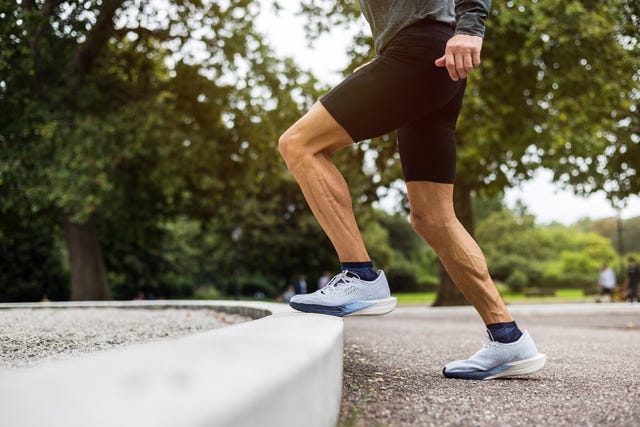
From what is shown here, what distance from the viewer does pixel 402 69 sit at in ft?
9.84

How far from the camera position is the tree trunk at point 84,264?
57.7 ft

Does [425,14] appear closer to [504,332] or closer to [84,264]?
[504,332]

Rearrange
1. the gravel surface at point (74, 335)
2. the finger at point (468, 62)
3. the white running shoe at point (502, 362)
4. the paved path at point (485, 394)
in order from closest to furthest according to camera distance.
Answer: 1. the paved path at point (485, 394)
2. the finger at point (468, 62)
3. the white running shoe at point (502, 362)
4. the gravel surface at point (74, 335)

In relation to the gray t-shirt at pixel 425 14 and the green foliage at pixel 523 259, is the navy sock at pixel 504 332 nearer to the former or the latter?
the gray t-shirt at pixel 425 14

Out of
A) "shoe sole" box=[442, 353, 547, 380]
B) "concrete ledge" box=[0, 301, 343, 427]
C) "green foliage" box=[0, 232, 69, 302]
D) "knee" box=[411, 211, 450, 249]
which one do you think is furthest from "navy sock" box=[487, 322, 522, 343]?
"green foliage" box=[0, 232, 69, 302]

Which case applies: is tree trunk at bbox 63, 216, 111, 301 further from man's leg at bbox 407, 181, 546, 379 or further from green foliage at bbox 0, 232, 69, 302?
man's leg at bbox 407, 181, 546, 379

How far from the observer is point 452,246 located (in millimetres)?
3334

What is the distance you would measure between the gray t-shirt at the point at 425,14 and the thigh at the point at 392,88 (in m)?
0.07

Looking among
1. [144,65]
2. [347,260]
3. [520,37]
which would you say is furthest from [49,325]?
[144,65]

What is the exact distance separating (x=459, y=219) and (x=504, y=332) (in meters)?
15.4

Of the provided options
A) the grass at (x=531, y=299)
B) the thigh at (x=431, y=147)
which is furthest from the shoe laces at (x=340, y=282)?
the grass at (x=531, y=299)

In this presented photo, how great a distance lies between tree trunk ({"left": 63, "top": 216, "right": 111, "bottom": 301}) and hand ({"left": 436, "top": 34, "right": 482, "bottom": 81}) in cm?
1627

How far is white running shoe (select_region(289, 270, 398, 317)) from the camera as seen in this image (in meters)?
3.06

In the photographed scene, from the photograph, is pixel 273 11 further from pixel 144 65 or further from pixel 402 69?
pixel 402 69
